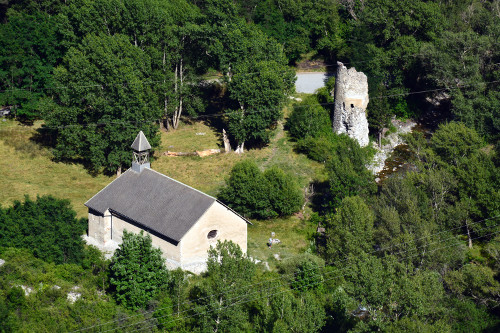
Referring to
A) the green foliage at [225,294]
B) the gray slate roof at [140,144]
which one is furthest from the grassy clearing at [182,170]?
the green foliage at [225,294]

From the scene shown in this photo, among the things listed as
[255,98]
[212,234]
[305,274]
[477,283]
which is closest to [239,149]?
Answer: [255,98]

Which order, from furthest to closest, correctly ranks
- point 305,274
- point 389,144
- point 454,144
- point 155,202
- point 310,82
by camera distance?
point 310,82 < point 389,144 < point 454,144 < point 155,202 < point 305,274

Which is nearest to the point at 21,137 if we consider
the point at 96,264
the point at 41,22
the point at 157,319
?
the point at 41,22

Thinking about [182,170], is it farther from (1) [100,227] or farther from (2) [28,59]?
(2) [28,59]

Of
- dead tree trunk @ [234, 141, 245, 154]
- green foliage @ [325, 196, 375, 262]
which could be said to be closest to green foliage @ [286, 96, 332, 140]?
dead tree trunk @ [234, 141, 245, 154]

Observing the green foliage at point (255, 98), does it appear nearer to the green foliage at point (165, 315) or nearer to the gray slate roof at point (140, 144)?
the gray slate roof at point (140, 144)

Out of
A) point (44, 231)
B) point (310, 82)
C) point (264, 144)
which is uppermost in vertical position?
point (310, 82)

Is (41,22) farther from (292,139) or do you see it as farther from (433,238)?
(433,238)
